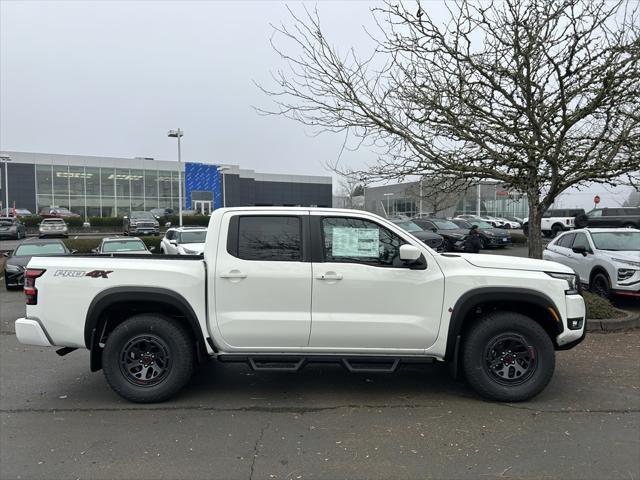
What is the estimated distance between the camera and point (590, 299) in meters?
8.05

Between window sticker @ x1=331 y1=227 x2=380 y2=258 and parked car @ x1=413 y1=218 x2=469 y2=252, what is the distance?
16.3 meters

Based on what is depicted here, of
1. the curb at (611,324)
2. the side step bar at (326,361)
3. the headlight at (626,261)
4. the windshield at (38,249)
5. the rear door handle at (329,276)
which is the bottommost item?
the curb at (611,324)

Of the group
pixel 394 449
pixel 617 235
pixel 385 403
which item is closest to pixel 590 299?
pixel 617 235

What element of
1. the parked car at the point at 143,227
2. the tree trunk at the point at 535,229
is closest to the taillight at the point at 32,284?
the tree trunk at the point at 535,229

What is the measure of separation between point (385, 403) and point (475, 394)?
3.14 feet

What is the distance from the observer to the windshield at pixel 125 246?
1424cm

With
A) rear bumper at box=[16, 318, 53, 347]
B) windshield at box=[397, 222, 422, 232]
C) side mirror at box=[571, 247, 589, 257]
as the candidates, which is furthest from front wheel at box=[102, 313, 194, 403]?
windshield at box=[397, 222, 422, 232]

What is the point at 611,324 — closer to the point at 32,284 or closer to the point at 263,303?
the point at 263,303

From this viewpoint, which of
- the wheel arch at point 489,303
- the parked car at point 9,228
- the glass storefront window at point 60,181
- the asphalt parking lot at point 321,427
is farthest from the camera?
the glass storefront window at point 60,181

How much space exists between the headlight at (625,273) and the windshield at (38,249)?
13461 mm

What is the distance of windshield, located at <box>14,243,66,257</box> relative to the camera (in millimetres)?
13766

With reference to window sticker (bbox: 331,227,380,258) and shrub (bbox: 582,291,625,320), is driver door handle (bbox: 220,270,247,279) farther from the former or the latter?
shrub (bbox: 582,291,625,320)

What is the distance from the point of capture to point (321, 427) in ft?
13.5

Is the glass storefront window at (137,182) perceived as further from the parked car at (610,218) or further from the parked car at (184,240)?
the parked car at (610,218)
